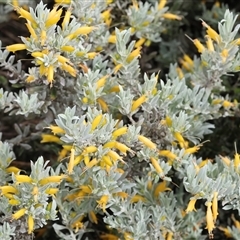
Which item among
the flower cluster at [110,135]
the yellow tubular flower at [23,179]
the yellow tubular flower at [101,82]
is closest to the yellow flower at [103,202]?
the flower cluster at [110,135]

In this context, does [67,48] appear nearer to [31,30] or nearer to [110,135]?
[31,30]

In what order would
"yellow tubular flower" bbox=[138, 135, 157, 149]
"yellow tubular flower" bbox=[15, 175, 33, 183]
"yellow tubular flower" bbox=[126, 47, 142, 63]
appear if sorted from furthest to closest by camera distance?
1. "yellow tubular flower" bbox=[126, 47, 142, 63]
2. "yellow tubular flower" bbox=[138, 135, 157, 149]
3. "yellow tubular flower" bbox=[15, 175, 33, 183]

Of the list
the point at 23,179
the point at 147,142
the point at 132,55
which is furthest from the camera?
the point at 132,55

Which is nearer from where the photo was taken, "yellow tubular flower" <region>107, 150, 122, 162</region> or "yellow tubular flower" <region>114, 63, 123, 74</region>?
"yellow tubular flower" <region>107, 150, 122, 162</region>

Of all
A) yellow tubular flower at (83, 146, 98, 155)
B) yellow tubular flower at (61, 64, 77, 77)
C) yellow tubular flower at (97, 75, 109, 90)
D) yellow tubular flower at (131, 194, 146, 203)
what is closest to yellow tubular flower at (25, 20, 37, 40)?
yellow tubular flower at (61, 64, 77, 77)

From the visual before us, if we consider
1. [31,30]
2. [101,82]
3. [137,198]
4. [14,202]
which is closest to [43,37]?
[31,30]

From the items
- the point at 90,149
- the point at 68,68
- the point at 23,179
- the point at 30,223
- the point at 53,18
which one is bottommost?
the point at 30,223

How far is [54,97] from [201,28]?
967 millimetres

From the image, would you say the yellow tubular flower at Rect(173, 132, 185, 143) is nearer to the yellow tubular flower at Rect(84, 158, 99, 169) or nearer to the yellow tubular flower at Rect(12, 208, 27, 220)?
the yellow tubular flower at Rect(84, 158, 99, 169)

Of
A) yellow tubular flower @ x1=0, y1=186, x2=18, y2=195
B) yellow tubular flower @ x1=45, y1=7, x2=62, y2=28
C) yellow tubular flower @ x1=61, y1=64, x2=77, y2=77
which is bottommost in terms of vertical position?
yellow tubular flower @ x1=0, y1=186, x2=18, y2=195

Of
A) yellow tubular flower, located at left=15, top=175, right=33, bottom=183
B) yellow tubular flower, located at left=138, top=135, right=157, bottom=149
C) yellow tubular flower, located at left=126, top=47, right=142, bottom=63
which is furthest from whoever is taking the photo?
yellow tubular flower, located at left=126, top=47, right=142, bottom=63

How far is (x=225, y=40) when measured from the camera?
1563 mm

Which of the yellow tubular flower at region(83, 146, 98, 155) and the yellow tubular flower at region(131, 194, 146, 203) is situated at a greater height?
the yellow tubular flower at region(83, 146, 98, 155)

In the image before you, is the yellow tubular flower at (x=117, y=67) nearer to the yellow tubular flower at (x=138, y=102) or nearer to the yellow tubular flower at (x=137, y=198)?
the yellow tubular flower at (x=138, y=102)
